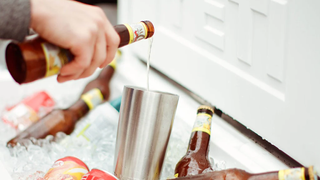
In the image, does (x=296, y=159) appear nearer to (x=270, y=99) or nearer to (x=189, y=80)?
(x=270, y=99)

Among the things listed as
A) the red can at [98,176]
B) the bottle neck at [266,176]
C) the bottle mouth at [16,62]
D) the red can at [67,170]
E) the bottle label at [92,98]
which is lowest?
the red can at [67,170]

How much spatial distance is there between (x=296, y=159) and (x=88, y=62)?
1.91ft

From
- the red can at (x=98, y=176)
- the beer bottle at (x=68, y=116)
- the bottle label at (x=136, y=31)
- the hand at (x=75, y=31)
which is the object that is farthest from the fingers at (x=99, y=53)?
the beer bottle at (x=68, y=116)

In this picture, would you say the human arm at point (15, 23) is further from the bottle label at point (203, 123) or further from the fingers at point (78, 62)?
the bottle label at point (203, 123)

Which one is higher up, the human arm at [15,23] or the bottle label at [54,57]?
the human arm at [15,23]

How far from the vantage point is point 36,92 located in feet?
4.33

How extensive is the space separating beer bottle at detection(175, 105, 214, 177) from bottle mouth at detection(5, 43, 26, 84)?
42 cm

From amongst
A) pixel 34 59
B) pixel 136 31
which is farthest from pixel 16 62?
pixel 136 31

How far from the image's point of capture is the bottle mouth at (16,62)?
1.95 feet

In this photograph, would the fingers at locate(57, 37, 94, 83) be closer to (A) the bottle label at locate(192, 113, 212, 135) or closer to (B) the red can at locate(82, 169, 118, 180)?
(B) the red can at locate(82, 169, 118, 180)

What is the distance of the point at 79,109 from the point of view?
3.98 feet

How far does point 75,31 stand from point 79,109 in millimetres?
658

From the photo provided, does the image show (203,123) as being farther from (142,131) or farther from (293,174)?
(293,174)

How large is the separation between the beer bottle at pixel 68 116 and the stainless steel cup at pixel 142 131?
38 centimetres
